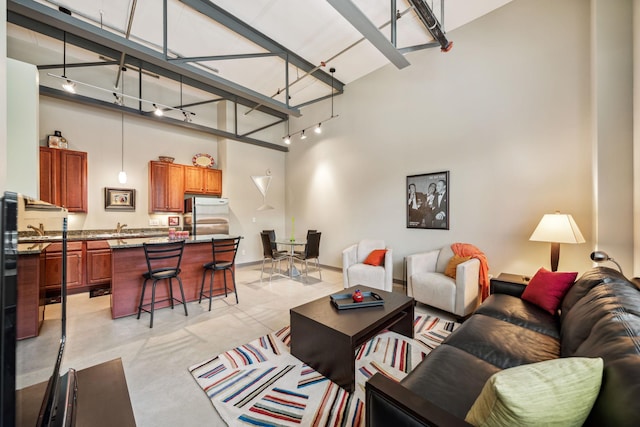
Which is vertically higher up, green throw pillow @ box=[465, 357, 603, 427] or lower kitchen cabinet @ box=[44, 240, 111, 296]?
green throw pillow @ box=[465, 357, 603, 427]

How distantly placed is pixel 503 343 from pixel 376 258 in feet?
7.98

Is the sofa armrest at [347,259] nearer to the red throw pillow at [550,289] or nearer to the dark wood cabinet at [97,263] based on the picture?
the red throw pillow at [550,289]

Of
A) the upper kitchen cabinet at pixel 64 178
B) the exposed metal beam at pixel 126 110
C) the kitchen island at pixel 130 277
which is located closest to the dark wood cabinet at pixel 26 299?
the kitchen island at pixel 130 277

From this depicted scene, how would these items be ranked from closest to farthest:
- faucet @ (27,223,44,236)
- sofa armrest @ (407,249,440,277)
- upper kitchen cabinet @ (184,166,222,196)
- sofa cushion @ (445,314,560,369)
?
1. faucet @ (27,223,44,236)
2. sofa cushion @ (445,314,560,369)
3. sofa armrest @ (407,249,440,277)
4. upper kitchen cabinet @ (184,166,222,196)

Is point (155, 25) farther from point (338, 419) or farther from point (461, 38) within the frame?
point (338, 419)

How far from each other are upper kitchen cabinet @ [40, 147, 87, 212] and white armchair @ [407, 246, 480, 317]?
5.73 metres

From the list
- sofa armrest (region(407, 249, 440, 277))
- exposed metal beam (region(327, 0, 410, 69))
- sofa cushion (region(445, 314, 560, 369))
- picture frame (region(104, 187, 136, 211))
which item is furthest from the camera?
picture frame (region(104, 187, 136, 211))

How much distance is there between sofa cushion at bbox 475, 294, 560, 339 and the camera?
1.88 metres

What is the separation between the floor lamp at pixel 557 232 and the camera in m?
2.63

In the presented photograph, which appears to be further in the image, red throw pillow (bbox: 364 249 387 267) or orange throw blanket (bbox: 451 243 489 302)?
red throw pillow (bbox: 364 249 387 267)

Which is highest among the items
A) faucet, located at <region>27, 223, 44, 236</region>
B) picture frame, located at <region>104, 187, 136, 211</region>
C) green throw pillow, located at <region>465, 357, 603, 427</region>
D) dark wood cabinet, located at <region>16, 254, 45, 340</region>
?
picture frame, located at <region>104, 187, 136, 211</region>

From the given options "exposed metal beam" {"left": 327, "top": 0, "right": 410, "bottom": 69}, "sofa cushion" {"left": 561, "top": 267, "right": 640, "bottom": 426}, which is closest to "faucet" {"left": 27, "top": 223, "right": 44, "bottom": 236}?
"sofa cushion" {"left": 561, "top": 267, "right": 640, "bottom": 426}

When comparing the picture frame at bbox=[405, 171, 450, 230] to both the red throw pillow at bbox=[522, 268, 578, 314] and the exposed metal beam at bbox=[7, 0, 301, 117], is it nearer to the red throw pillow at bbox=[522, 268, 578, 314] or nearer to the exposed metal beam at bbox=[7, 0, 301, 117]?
the red throw pillow at bbox=[522, 268, 578, 314]

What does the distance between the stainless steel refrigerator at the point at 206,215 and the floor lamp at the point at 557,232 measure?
18.3ft
